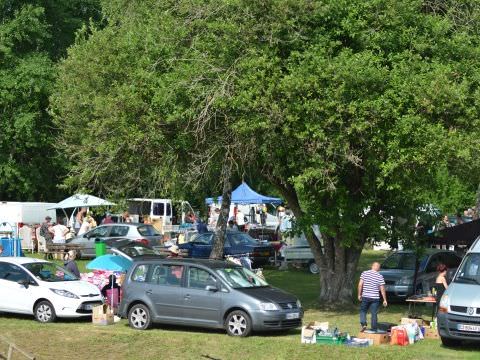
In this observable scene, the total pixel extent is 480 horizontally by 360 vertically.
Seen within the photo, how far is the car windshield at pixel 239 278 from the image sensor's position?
19.1 m

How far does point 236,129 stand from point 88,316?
A: 222 inches

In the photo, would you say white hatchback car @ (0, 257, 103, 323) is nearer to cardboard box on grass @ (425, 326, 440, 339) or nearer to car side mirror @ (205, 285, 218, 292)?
car side mirror @ (205, 285, 218, 292)

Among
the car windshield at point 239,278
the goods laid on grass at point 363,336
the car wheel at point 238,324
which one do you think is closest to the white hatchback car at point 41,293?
Answer: the car windshield at point 239,278

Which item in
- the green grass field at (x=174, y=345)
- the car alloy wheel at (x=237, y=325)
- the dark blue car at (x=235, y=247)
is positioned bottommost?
the green grass field at (x=174, y=345)

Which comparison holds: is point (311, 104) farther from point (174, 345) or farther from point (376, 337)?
point (174, 345)

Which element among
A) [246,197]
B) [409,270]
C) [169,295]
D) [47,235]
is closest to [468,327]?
[169,295]

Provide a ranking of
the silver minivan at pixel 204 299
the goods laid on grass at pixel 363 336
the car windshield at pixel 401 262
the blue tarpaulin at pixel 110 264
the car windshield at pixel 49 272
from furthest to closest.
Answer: the car windshield at pixel 401 262 → the blue tarpaulin at pixel 110 264 → the car windshield at pixel 49 272 → the silver minivan at pixel 204 299 → the goods laid on grass at pixel 363 336

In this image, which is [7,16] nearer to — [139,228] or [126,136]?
[139,228]

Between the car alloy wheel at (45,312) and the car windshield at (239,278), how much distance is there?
435 cm

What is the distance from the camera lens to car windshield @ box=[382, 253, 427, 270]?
87.6 feet

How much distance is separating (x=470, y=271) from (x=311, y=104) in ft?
16.0

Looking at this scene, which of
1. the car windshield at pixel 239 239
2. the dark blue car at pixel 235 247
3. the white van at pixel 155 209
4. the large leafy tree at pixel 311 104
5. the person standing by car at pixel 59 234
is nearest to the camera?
the large leafy tree at pixel 311 104

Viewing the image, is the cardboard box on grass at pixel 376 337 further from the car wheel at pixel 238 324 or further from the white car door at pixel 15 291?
the white car door at pixel 15 291

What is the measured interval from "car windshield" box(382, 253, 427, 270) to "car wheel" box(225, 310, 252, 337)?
9.34 meters
